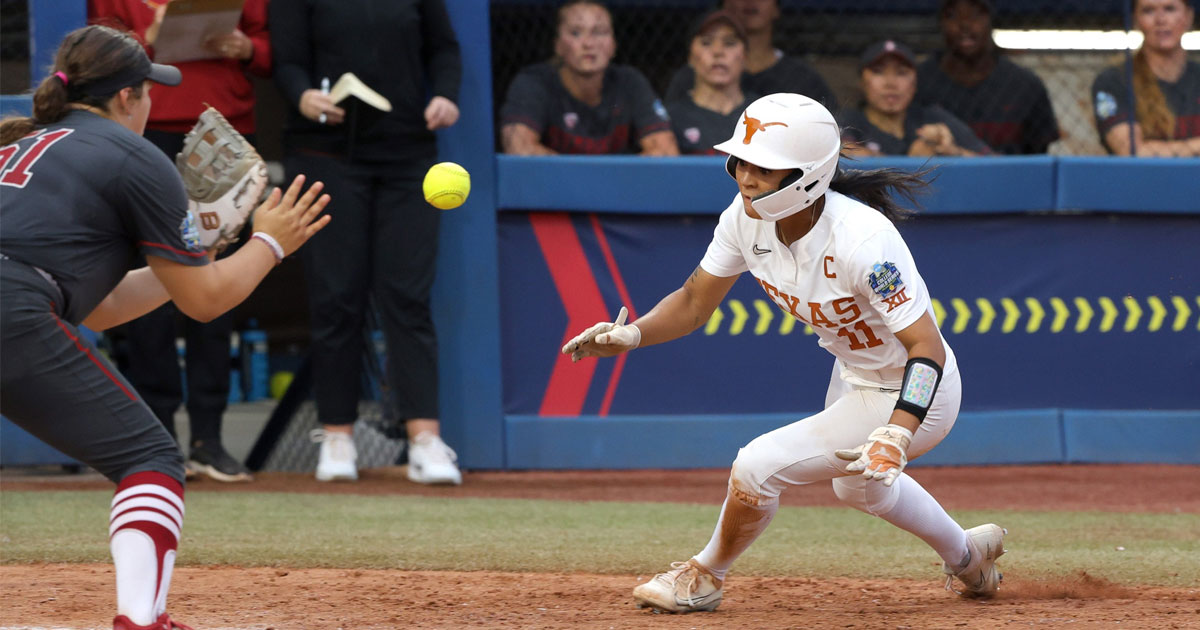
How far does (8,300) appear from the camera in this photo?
3.17 m

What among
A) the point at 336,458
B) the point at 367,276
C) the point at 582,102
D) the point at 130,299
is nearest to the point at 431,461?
the point at 336,458

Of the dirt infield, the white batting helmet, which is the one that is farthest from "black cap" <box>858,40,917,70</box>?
the white batting helmet

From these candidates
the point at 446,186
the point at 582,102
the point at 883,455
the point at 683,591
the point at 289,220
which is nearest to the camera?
the point at 883,455

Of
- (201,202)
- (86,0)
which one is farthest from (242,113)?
(201,202)

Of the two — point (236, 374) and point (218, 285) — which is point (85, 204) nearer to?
point (218, 285)

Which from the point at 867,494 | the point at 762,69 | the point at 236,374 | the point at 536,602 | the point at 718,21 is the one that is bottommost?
the point at 236,374

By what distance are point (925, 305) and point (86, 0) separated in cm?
533

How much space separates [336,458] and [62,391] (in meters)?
3.95

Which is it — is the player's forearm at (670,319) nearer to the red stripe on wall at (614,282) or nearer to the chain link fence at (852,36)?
the red stripe on wall at (614,282)

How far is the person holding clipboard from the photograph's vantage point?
6676mm

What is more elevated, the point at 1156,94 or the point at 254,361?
the point at 1156,94

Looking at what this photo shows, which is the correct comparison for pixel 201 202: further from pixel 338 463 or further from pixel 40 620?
pixel 338 463

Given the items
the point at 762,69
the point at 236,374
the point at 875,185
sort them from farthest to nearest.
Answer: the point at 236,374
the point at 762,69
the point at 875,185

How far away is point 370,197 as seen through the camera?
281 inches
